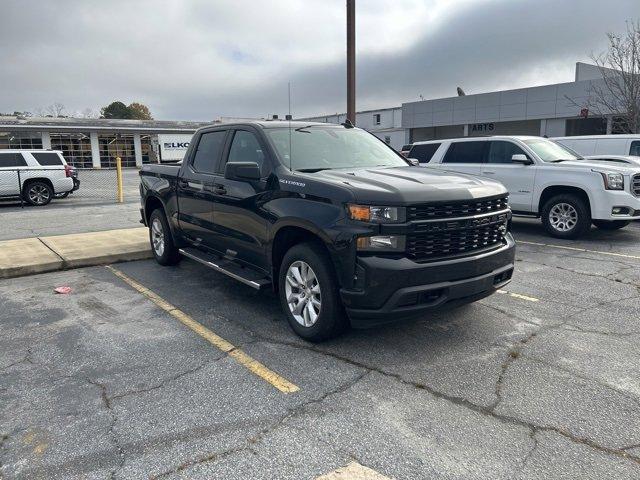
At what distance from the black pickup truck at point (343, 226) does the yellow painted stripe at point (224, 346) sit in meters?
0.56

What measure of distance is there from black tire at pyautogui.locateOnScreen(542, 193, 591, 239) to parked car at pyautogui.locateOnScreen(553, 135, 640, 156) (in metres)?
4.26

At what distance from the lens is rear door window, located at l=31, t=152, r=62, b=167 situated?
1706cm

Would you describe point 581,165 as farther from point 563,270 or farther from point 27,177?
point 27,177

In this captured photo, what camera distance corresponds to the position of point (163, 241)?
7137 millimetres

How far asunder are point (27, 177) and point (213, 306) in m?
13.6

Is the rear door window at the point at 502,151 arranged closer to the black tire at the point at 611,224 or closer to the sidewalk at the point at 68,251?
the black tire at the point at 611,224

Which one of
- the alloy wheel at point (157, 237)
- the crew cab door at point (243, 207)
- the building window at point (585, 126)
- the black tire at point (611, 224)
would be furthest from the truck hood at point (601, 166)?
the building window at point (585, 126)

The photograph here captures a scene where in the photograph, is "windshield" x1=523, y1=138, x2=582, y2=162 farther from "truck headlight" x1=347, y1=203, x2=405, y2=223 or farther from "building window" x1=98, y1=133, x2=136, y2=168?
"building window" x1=98, y1=133, x2=136, y2=168

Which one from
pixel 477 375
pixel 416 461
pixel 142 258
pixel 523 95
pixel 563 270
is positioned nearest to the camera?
pixel 416 461

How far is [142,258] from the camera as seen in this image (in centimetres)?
790

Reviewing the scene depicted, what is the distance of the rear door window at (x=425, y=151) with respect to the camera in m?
11.3

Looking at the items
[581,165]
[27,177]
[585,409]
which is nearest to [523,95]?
[581,165]

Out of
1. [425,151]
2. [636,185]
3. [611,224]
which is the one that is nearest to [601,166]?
[636,185]

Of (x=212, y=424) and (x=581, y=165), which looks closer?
(x=212, y=424)
